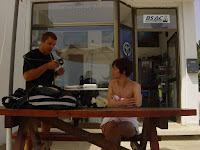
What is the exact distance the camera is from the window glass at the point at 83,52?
5547 mm

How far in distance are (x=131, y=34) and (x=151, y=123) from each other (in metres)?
4.13

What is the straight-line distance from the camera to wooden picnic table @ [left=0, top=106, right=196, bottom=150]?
62.2 inches

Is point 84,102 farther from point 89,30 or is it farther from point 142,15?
point 142,15

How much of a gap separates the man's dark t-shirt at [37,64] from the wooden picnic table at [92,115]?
0.57 m

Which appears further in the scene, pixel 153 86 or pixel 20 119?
pixel 153 86

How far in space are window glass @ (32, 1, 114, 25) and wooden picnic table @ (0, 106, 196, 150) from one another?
13.1ft

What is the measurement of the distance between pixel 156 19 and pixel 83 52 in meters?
2.23

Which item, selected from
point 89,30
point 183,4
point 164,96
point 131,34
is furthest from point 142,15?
point 164,96

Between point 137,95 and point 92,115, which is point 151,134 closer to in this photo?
point 137,95

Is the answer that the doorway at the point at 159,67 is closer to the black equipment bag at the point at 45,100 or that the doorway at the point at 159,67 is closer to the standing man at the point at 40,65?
the standing man at the point at 40,65

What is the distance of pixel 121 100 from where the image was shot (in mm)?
2352

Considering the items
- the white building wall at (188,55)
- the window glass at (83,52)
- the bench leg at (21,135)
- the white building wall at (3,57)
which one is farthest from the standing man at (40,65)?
the white building wall at (188,55)

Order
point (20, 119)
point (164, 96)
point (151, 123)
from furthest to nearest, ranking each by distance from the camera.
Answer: point (164, 96), point (151, 123), point (20, 119)

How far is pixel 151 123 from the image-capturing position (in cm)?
207
